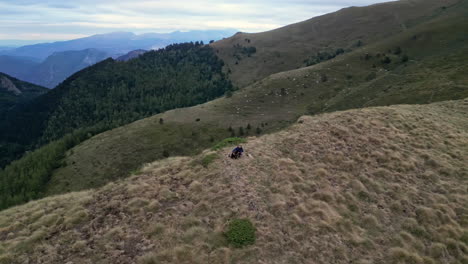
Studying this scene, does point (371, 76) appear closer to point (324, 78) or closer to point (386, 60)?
point (324, 78)

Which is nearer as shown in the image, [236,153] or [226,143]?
[236,153]

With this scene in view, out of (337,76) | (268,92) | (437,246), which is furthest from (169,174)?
(337,76)

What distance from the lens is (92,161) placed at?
66.1 meters

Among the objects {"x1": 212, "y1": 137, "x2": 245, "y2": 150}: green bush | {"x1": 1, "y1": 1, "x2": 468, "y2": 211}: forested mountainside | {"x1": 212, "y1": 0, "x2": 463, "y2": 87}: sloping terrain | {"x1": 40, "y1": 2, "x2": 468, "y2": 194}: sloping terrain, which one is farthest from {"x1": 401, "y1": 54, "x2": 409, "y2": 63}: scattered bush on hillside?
{"x1": 212, "y1": 137, "x2": 245, "y2": 150}: green bush

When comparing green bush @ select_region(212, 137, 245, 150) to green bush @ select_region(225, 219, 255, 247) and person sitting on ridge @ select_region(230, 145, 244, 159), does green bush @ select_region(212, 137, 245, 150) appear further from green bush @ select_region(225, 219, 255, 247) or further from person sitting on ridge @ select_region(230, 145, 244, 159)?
green bush @ select_region(225, 219, 255, 247)

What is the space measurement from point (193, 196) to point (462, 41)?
352 feet

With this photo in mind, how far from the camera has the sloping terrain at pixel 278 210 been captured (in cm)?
1250

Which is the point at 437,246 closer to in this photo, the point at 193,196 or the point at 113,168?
the point at 193,196

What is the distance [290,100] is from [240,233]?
7096 cm

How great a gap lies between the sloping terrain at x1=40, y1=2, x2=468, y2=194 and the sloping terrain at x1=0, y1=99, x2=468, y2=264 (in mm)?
33560

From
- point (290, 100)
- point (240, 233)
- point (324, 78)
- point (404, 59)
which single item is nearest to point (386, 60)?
point (404, 59)

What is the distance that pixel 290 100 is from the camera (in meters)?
80.2

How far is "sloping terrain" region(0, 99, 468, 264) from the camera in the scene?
12.5 meters

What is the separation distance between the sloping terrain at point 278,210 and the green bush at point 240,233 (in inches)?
11.4
